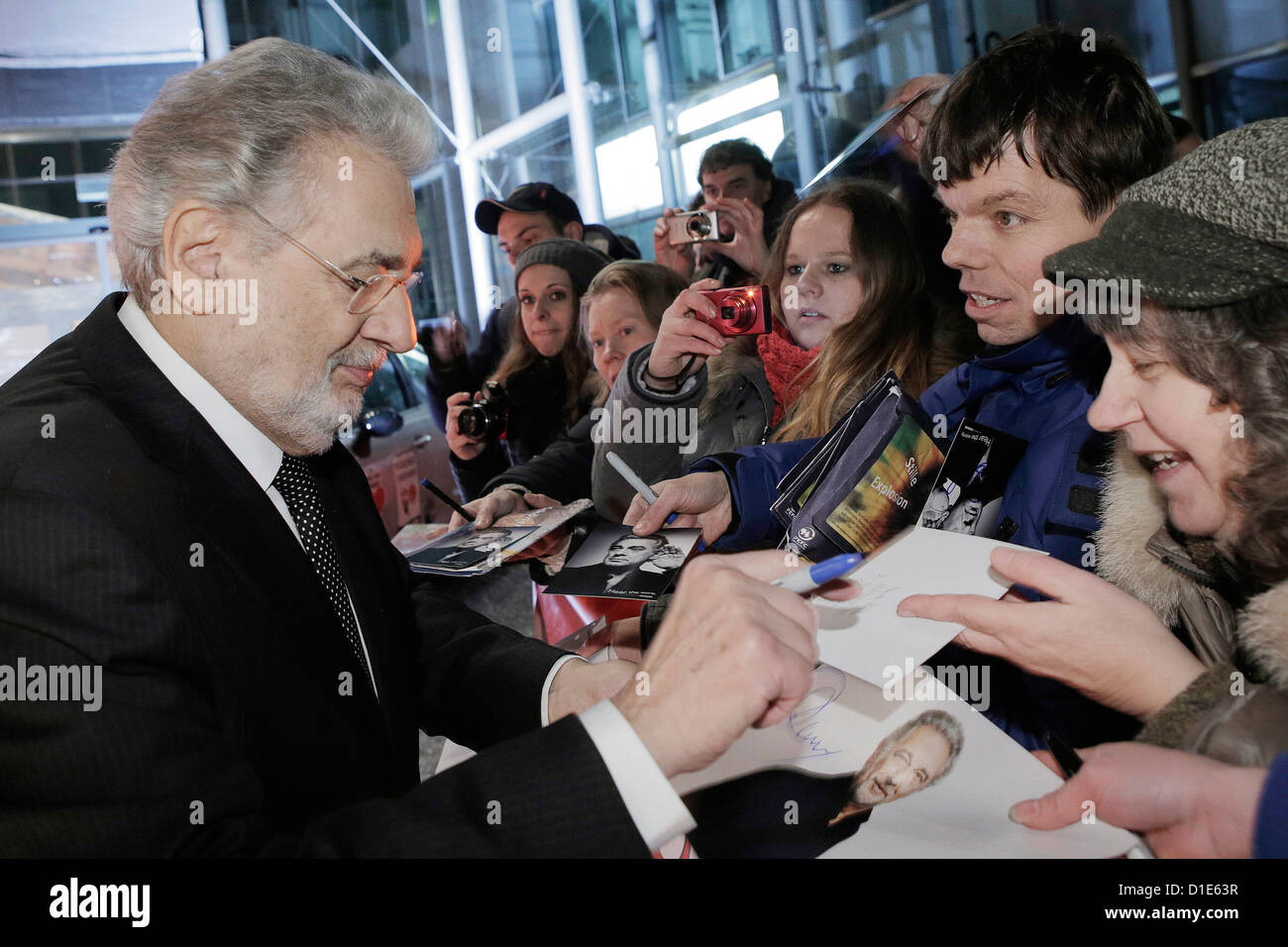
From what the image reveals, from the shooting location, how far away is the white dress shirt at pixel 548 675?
33.9 inches

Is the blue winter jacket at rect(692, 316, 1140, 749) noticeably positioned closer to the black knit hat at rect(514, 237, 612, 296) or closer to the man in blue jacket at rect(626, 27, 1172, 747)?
the man in blue jacket at rect(626, 27, 1172, 747)

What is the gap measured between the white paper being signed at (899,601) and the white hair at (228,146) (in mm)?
940

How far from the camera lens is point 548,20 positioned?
14.8ft

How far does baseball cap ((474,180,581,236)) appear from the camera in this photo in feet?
13.0

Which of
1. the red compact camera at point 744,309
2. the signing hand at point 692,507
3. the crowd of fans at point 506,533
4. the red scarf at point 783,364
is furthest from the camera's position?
the red scarf at point 783,364

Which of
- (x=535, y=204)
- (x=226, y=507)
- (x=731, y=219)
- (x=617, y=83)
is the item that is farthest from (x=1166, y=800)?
(x=617, y=83)

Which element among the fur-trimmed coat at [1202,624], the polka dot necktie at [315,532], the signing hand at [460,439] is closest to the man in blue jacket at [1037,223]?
the fur-trimmed coat at [1202,624]

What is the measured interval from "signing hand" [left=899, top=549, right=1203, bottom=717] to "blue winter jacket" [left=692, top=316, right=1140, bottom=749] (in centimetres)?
23

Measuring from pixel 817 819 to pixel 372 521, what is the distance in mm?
974

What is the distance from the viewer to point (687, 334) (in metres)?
2.29

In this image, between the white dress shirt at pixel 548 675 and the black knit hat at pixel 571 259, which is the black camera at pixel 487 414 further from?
the white dress shirt at pixel 548 675

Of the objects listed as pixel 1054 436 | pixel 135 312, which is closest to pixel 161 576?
pixel 135 312

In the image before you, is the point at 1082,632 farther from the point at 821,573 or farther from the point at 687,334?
the point at 687,334

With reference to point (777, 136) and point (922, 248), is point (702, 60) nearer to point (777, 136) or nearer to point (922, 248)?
point (777, 136)
